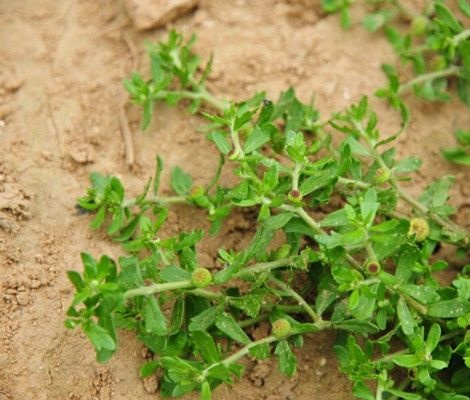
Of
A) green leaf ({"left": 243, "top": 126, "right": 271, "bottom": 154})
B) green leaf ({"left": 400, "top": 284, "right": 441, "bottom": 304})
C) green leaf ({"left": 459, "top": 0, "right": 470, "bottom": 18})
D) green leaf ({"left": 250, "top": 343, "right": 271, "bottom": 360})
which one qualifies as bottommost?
green leaf ({"left": 250, "top": 343, "right": 271, "bottom": 360})

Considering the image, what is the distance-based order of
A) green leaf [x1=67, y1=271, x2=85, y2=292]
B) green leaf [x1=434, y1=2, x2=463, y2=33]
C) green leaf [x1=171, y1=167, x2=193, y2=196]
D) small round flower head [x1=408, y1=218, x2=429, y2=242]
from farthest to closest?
green leaf [x1=434, y1=2, x2=463, y2=33] → green leaf [x1=171, y1=167, x2=193, y2=196] → small round flower head [x1=408, y1=218, x2=429, y2=242] → green leaf [x1=67, y1=271, x2=85, y2=292]

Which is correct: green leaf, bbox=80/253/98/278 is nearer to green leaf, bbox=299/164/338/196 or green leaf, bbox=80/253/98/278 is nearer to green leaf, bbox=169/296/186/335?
green leaf, bbox=169/296/186/335

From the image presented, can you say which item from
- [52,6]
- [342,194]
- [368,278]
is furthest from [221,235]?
[52,6]

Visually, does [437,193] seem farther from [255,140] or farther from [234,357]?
[234,357]

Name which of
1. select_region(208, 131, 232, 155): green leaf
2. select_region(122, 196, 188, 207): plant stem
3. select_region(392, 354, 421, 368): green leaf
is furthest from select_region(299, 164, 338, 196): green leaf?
select_region(392, 354, 421, 368): green leaf

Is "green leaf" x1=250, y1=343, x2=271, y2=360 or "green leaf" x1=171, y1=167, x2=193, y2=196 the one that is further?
"green leaf" x1=171, y1=167, x2=193, y2=196

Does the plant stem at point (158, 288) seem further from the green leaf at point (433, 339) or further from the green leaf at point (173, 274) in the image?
the green leaf at point (433, 339)

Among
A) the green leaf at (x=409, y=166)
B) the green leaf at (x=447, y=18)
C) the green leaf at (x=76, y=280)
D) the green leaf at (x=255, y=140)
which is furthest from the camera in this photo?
the green leaf at (x=447, y=18)

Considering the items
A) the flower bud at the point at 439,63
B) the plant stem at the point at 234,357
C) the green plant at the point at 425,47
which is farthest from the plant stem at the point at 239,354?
the flower bud at the point at 439,63
